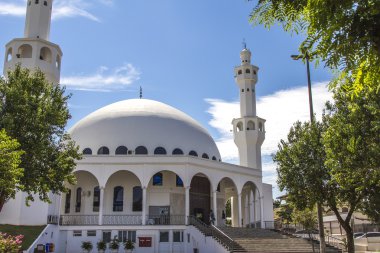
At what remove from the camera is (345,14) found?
4.70 m

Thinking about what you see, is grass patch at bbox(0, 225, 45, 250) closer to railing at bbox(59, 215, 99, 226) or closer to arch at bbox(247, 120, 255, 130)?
railing at bbox(59, 215, 99, 226)

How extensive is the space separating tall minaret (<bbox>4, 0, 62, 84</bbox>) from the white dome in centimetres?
545

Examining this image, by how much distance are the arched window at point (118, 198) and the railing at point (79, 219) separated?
2041 mm

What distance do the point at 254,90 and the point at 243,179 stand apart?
12321mm

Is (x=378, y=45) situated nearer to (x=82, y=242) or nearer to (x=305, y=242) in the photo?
(x=305, y=242)


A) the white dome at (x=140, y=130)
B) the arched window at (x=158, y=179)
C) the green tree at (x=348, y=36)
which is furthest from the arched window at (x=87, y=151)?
the green tree at (x=348, y=36)

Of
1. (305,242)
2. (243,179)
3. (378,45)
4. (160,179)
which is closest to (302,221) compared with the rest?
(305,242)

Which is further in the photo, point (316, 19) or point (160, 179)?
point (160, 179)

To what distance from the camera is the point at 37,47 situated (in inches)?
1372

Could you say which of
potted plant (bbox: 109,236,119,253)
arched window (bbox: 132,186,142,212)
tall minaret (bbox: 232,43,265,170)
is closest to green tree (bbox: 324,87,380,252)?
potted plant (bbox: 109,236,119,253)

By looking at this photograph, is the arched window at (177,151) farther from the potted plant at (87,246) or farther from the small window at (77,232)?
the potted plant at (87,246)

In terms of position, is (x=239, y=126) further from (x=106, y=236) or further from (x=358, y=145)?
(x=358, y=145)

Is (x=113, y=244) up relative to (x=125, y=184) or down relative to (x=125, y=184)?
down

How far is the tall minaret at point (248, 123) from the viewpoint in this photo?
43562 mm
